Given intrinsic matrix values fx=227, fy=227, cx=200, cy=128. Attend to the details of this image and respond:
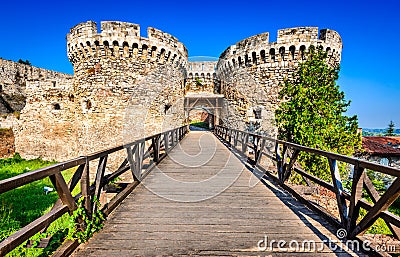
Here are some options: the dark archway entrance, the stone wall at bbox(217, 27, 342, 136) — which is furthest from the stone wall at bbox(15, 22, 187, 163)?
the dark archway entrance

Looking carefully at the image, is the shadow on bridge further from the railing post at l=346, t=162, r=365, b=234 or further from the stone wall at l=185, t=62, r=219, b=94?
the stone wall at l=185, t=62, r=219, b=94

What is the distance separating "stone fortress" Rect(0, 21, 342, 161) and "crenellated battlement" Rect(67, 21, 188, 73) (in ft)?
0.13

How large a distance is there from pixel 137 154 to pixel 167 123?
826 cm

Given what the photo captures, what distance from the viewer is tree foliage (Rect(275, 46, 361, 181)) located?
6931 mm

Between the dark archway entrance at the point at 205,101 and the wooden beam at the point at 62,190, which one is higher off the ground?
the dark archway entrance at the point at 205,101

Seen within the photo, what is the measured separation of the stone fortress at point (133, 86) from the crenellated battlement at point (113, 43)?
0.13 ft

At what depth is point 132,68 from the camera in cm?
1023

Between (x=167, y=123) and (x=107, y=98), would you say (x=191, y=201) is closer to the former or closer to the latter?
(x=107, y=98)

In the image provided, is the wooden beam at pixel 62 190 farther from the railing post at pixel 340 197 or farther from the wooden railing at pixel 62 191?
the railing post at pixel 340 197

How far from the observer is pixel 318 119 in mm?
6992

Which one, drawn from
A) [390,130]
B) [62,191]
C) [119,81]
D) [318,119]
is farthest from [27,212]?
[390,130]

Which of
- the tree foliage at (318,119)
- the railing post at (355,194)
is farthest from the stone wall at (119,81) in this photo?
the railing post at (355,194)

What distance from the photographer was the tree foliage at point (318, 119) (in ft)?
22.7

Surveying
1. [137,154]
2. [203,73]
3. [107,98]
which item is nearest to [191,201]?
[137,154]
